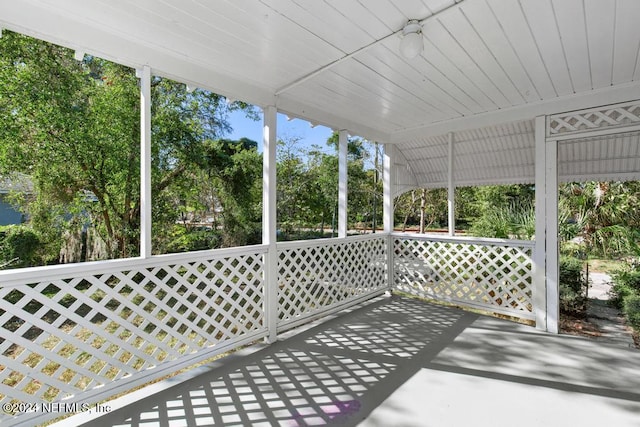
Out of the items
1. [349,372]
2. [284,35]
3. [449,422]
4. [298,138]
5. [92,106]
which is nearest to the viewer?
[449,422]

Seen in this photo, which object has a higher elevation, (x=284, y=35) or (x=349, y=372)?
(x=284, y=35)

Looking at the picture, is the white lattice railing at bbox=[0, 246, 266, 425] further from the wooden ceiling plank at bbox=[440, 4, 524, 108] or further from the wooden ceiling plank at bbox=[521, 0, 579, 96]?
the wooden ceiling plank at bbox=[521, 0, 579, 96]

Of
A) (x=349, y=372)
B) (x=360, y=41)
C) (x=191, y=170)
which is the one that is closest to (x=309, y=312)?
(x=349, y=372)

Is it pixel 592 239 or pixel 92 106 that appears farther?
pixel 592 239

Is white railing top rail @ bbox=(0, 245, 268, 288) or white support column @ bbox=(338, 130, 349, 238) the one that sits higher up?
white support column @ bbox=(338, 130, 349, 238)

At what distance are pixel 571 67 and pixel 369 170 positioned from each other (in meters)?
8.03

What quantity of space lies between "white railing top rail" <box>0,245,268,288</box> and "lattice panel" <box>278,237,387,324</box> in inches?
35.6

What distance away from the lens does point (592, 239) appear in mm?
6312

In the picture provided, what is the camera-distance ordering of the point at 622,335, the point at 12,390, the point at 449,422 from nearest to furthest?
Answer: the point at 12,390 < the point at 449,422 < the point at 622,335

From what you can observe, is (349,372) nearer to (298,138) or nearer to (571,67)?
(571,67)

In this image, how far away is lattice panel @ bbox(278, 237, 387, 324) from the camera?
11.4 ft

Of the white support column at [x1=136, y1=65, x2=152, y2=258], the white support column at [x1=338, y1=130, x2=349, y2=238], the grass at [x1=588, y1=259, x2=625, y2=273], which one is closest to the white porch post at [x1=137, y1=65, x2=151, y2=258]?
the white support column at [x1=136, y1=65, x2=152, y2=258]

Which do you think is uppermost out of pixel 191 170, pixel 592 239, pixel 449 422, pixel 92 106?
pixel 92 106

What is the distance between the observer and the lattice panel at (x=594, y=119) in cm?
296
